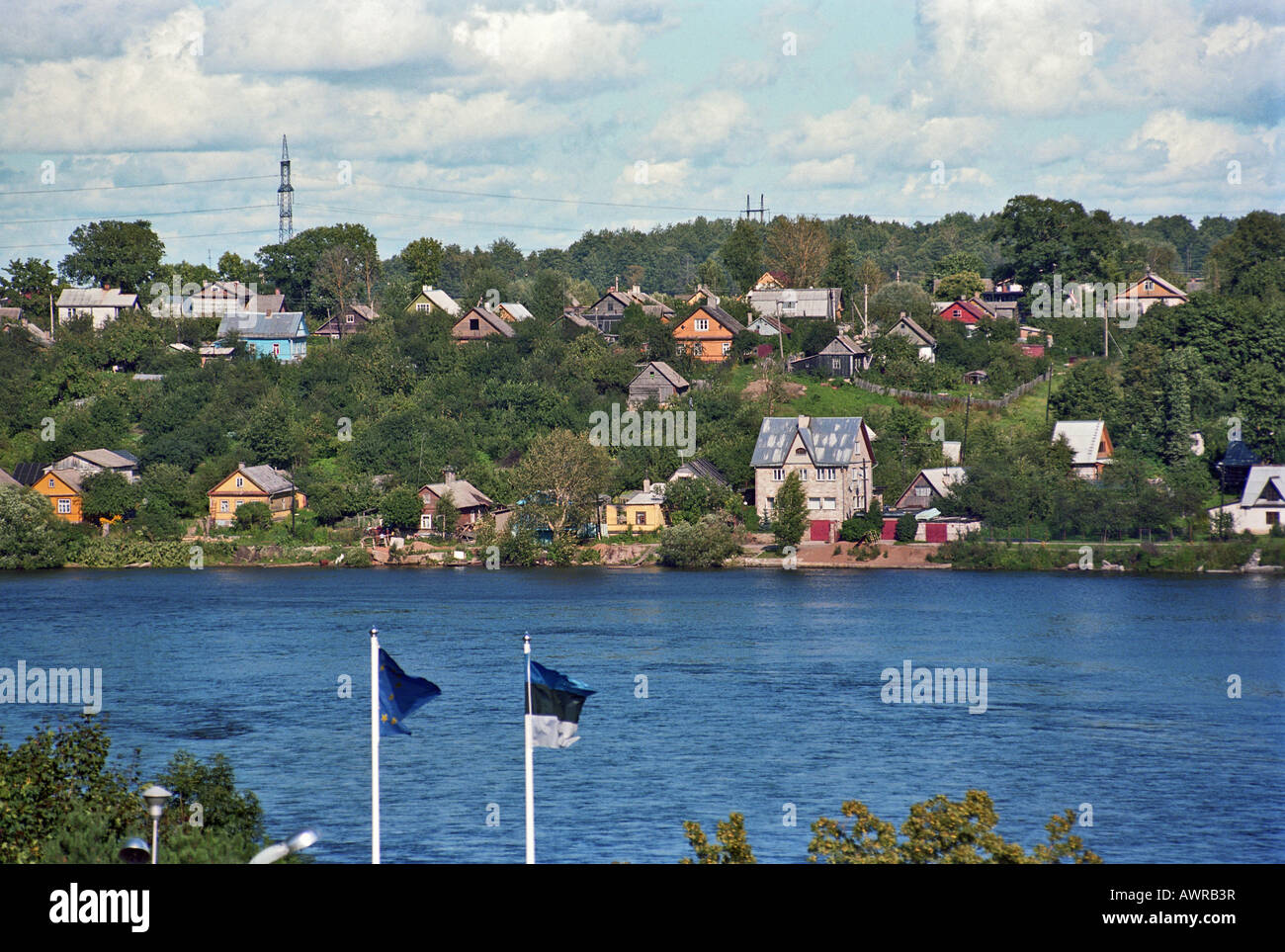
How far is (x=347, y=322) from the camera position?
7194 cm

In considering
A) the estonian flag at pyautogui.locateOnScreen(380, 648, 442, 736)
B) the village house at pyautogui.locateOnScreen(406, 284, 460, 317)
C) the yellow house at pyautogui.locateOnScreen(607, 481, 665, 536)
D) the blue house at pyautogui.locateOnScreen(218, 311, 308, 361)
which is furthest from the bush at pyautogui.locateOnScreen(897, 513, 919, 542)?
the estonian flag at pyautogui.locateOnScreen(380, 648, 442, 736)

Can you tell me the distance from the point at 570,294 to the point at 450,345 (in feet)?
82.2

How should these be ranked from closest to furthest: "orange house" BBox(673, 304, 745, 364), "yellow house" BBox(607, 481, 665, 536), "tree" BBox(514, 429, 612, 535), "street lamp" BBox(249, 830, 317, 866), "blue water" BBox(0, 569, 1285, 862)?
"street lamp" BBox(249, 830, 317, 866) → "blue water" BBox(0, 569, 1285, 862) → "tree" BBox(514, 429, 612, 535) → "yellow house" BBox(607, 481, 665, 536) → "orange house" BBox(673, 304, 745, 364)

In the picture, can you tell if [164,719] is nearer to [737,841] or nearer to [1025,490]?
[737,841]

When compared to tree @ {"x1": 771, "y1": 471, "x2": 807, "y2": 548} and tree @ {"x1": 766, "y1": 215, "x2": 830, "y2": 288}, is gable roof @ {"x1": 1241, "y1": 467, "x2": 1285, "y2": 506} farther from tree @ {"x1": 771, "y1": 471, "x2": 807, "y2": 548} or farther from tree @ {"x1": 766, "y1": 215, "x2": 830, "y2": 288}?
tree @ {"x1": 766, "y1": 215, "x2": 830, "y2": 288}

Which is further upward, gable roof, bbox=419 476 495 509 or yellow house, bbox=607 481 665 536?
gable roof, bbox=419 476 495 509

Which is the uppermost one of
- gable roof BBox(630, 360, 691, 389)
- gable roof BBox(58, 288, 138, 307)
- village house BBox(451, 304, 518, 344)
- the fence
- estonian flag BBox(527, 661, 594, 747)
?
gable roof BBox(58, 288, 138, 307)

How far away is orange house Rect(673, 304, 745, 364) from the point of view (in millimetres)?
63719

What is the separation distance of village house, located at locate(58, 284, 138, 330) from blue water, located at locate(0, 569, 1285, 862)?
29908 millimetres

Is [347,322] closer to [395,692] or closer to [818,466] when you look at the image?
[818,466]

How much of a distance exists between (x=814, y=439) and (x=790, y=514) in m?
3.27

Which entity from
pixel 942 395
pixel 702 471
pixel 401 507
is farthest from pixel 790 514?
pixel 942 395
